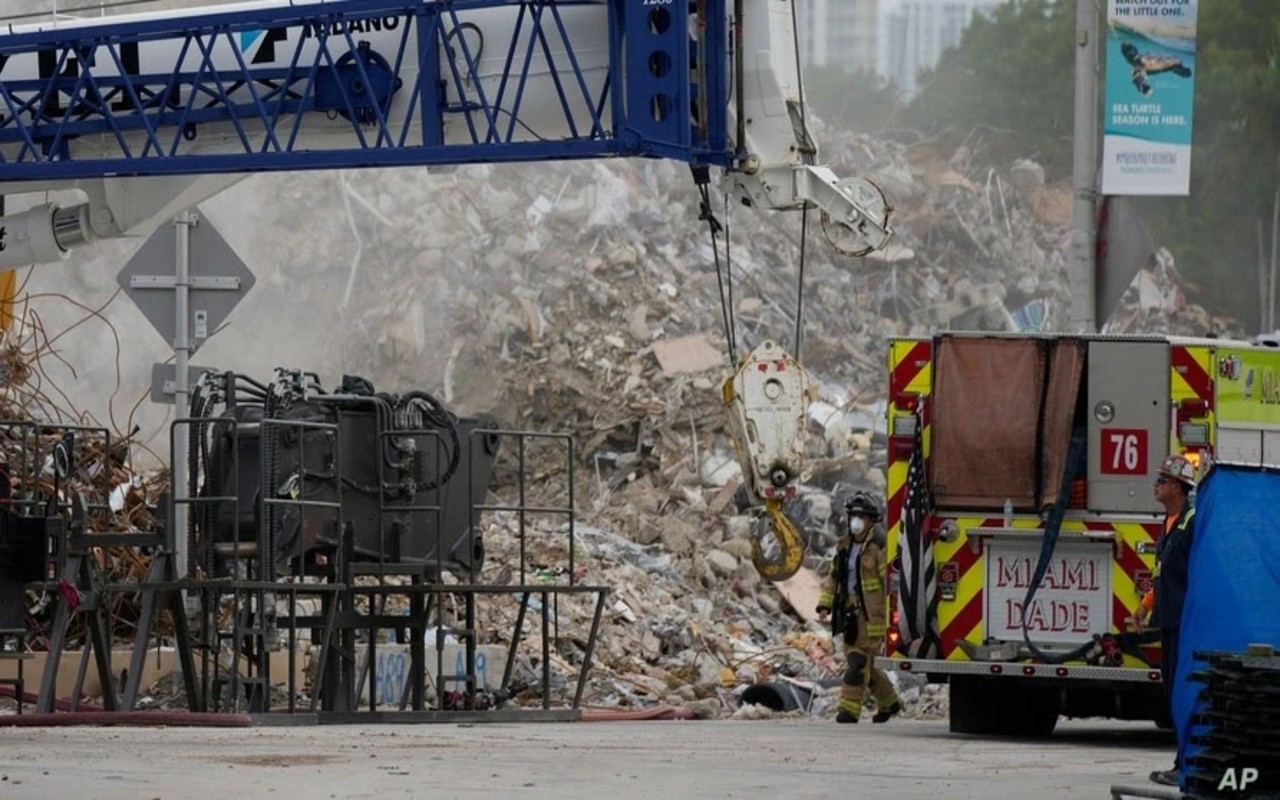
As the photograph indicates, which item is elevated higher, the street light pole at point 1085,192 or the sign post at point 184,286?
the street light pole at point 1085,192

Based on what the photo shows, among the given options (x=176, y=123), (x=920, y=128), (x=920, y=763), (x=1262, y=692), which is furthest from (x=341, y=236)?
(x=1262, y=692)

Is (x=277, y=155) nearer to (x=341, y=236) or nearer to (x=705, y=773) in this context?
(x=705, y=773)

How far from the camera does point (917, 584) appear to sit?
15.2m

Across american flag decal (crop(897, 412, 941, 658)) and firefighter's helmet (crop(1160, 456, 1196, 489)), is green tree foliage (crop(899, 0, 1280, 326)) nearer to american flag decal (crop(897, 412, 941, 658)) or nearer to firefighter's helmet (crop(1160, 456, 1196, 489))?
american flag decal (crop(897, 412, 941, 658))

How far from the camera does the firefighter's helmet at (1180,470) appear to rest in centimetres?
1163

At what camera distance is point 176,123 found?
48.3 feet

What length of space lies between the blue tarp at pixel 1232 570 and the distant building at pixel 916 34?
34631 millimetres

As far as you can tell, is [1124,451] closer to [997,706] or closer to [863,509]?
[997,706]

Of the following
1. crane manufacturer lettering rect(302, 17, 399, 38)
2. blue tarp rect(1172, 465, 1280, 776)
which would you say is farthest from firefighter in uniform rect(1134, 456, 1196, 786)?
crane manufacturer lettering rect(302, 17, 399, 38)

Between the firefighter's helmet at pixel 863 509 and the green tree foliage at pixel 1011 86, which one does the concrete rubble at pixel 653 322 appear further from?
the firefighter's helmet at pixel 863 509

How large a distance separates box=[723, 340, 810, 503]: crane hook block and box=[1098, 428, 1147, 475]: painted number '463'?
1.93m

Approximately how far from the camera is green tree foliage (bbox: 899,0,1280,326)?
42031mm

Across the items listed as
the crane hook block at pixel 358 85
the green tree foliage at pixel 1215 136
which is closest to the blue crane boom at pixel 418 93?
the crane hook block at pixel 358 85

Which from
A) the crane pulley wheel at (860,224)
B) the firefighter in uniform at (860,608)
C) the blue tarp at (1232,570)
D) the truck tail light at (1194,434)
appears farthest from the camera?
the firefighter in uniform at (860,608)
